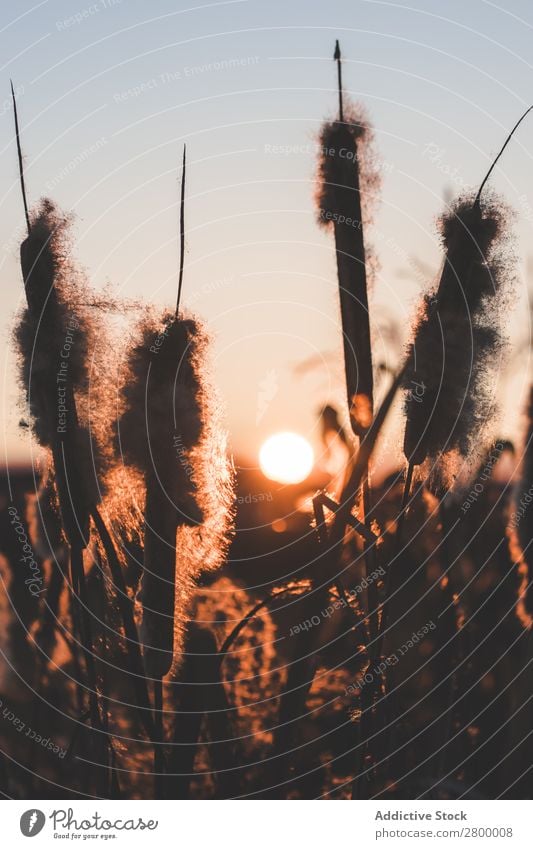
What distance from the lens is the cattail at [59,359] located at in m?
1.93

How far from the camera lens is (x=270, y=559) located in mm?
2461

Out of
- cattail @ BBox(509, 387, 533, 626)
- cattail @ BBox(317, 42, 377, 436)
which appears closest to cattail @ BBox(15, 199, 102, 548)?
cattail @ BBox(317, 42, 377, 436)

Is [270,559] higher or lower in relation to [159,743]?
higher

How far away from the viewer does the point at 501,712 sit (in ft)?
7.94

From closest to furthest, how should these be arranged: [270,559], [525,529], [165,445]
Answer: [165,445], [270,559], [525,529]

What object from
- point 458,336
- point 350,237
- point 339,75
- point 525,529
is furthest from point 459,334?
point 525,529

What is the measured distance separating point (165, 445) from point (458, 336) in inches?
33.0

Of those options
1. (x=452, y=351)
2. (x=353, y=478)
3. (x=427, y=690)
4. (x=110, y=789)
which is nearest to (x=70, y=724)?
(x=110, y=789)

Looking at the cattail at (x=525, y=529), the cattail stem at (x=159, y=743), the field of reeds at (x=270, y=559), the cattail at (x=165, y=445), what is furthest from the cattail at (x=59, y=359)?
the cattail at (x=525, y=529)

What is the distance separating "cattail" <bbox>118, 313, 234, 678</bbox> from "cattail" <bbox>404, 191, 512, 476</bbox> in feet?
1.90

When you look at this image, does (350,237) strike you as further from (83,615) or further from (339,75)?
(83,615)

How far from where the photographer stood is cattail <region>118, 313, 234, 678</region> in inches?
75.0

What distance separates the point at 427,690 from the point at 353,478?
96 cm
